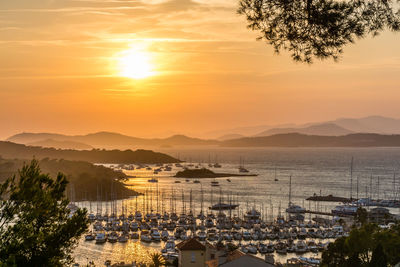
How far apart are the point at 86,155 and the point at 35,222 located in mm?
188575

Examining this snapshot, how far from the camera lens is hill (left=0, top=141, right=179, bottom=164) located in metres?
164

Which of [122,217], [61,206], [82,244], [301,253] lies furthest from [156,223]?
[61,206]

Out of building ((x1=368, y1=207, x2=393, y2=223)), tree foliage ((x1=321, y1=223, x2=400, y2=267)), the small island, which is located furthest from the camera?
the small island

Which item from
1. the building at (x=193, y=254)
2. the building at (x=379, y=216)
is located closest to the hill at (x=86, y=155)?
the building at (x=379, y=216)

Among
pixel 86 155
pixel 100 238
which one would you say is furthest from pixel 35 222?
pixel 86 155

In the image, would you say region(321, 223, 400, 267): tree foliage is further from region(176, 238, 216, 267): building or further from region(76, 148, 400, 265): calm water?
region(76, 148, 400, 265): calm water

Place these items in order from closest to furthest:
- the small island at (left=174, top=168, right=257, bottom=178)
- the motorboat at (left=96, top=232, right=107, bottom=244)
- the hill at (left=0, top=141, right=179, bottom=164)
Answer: the motorboat at (left=96, top=232, right=107, bottom=244) < the small island at (left=174, top=168, right=257, bottom=178) < the hill at (left=0, top=141, right=179, bottom=164)

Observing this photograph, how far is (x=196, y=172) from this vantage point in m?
123

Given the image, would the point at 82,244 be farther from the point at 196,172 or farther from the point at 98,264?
the point at 196,172

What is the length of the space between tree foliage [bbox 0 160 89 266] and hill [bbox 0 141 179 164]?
15155 cm

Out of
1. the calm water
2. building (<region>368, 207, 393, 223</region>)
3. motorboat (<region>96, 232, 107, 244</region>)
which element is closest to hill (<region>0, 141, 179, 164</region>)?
the calm water

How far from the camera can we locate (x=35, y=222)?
9133 mm

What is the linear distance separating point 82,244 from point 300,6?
40033 mm

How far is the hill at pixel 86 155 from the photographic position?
164 meters
